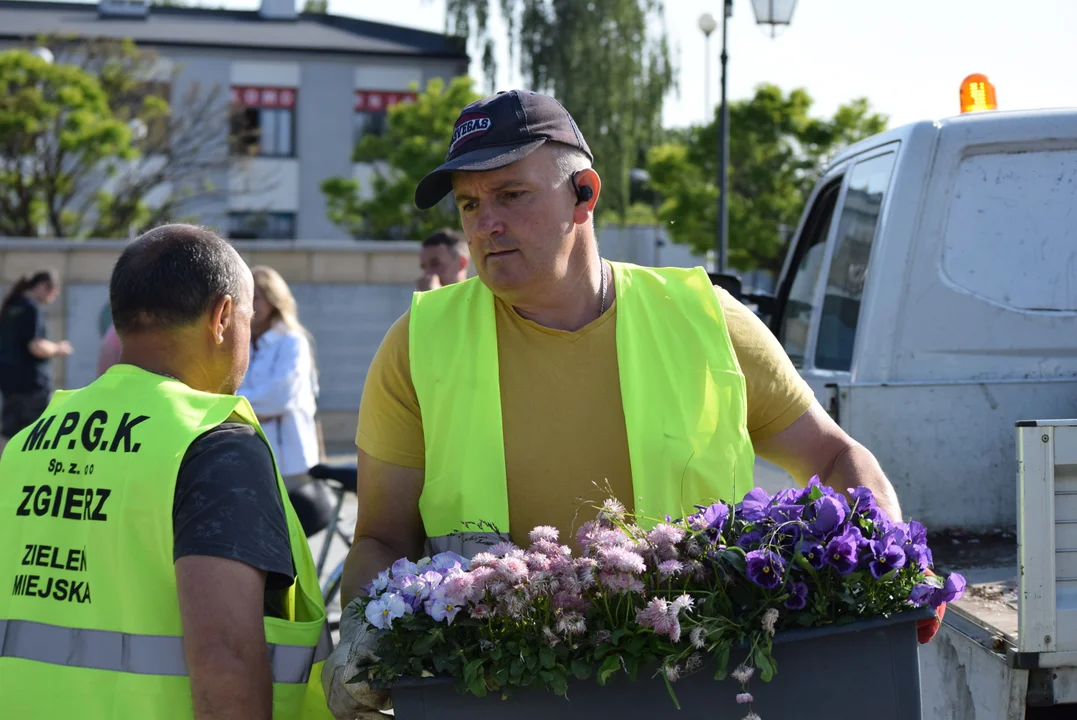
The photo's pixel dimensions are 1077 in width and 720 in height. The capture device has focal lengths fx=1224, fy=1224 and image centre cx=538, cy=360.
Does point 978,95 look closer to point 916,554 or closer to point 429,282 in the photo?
point 916,554

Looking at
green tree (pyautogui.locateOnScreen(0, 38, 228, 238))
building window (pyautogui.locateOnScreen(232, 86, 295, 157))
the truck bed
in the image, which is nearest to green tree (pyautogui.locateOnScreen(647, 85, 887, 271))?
green tree (pyautogui.locateOnScreen(0, 38, 228, 238))

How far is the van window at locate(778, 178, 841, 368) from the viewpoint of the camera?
4.94 metres

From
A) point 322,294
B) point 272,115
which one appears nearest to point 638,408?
point 322,294

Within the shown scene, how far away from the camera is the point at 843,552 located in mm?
1887

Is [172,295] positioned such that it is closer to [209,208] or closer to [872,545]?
[872,545]

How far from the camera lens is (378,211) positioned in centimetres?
3161

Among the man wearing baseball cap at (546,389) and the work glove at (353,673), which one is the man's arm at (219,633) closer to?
the work glove at (353,673)

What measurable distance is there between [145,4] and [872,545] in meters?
45.0

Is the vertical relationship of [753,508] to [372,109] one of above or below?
below

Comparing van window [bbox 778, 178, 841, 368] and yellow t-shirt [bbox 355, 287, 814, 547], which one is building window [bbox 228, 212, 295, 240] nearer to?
van window [bbox 778, 178, 841, 368]

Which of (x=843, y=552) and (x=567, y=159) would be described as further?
(x=567, y=159)

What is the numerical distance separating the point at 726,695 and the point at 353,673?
0.60 metres

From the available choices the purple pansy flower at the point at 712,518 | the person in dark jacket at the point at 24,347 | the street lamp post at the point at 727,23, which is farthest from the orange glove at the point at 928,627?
the street lamp post at the point at 727,23

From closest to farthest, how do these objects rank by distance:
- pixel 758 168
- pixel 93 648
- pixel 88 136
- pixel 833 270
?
pixel 93 648
pixel 833 270
pixel 88 136
pixel 758 168
